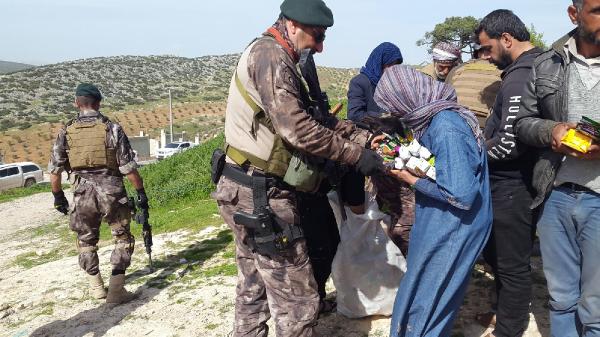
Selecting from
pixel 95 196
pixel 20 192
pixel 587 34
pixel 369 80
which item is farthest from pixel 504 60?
pixel 20 192

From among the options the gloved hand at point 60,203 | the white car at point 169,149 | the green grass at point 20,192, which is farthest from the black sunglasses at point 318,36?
the white car at point 169,149

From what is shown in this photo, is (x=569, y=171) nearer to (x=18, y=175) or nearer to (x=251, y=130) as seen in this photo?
(x=251, y=130)

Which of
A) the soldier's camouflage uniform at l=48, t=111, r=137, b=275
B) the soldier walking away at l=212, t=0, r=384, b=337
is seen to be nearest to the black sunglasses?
the soldier walking away at l=212, t=0, r=384, b=337

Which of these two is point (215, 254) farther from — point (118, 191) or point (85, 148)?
point (85, 148)

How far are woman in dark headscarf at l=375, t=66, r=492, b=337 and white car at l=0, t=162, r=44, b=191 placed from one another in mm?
23254

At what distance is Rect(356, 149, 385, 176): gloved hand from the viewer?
7.55 feet

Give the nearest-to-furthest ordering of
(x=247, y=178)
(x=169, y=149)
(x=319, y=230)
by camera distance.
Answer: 1. (x=247, y=178)
2. (x=319, y=230)
3. (x=169, y=149)

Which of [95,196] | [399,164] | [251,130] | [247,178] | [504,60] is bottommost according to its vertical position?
[95,196]

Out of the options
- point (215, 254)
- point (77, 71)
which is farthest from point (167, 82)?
point (215, 254)

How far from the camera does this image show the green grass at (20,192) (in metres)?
18.7

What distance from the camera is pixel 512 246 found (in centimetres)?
260

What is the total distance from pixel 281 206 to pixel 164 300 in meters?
2.35

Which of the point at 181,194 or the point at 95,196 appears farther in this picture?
the point at 181,194

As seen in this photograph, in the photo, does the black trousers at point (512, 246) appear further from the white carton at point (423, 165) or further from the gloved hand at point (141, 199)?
the gloved hand at point (141, 199)
